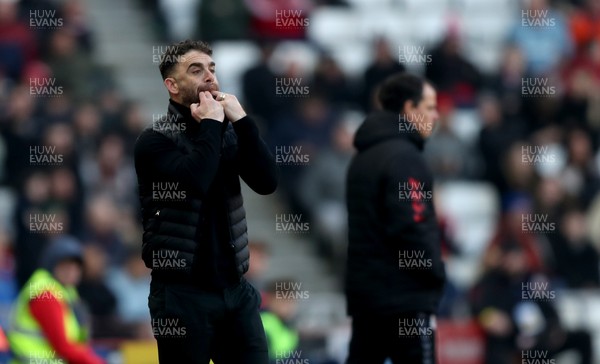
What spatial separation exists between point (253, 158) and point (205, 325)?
83cm

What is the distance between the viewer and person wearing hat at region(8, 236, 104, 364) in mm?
9219

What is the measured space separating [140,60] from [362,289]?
337 inches

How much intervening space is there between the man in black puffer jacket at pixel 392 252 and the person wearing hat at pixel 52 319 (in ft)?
6.12

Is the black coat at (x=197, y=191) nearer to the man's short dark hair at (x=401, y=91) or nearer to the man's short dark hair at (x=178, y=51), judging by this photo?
the man's short dark hair at (x=178, y=51)

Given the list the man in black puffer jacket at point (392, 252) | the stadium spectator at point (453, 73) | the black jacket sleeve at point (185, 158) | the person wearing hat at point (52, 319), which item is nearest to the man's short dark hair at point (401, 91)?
the man in black puffer jacket at point (392, 252)

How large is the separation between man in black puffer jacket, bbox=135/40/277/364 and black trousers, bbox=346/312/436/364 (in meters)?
1.56

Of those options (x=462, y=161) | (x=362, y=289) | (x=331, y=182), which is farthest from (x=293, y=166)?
(x=362, y=289)

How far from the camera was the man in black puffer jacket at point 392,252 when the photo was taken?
846cm

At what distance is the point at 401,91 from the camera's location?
888 centimetres

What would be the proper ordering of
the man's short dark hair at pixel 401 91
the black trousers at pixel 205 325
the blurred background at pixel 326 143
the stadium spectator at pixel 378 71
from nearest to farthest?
the black trousers at pixel 205 325, the man's short dark hair at pixel 401 91, the blurred background at pixel 326 143, the stadium spectator at pixel 378 71

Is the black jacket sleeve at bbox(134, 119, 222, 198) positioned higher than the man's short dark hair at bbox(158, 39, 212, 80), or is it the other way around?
the man's short dark hair at bbox(158, 39, 212, 80)

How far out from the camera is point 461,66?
17.0m

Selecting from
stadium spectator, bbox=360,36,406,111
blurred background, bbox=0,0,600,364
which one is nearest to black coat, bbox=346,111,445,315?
blurred background, bbox=0,0,600,364

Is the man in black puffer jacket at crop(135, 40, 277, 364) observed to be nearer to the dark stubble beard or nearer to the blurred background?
the dark stubble beard
